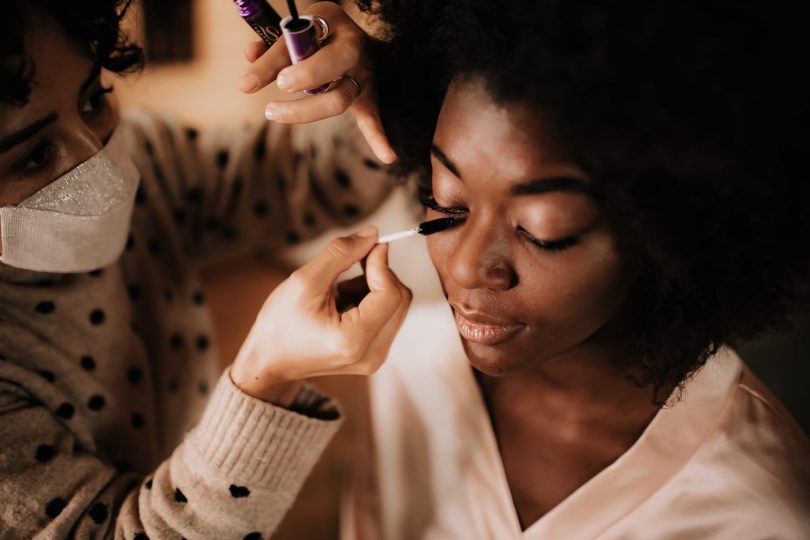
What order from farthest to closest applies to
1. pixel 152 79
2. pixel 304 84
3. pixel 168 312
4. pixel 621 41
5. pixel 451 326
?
pixel 152 79 → pixel 168 312 → pixel 451 326 → pixel 304 84 → pixel 621 41

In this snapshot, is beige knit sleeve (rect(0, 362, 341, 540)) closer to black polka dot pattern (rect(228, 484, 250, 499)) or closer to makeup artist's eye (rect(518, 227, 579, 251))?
black polka dot pattern (rect(228, 484, 250, 499))

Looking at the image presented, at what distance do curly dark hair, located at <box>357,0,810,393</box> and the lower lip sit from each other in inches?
6.5

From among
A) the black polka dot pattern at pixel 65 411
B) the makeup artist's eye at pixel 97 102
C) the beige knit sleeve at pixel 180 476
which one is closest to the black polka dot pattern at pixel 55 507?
the beige knit sleeve at pixel 180 476

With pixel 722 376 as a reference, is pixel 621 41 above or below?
above

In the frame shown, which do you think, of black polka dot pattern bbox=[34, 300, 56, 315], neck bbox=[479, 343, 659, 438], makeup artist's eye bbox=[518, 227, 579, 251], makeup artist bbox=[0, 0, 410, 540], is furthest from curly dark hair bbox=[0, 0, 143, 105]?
neck bbox=[479, 343, 659, 438]

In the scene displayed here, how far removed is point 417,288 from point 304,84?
66 centimetres

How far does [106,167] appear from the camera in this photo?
817 millimetres

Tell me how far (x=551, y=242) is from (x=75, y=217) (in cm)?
63

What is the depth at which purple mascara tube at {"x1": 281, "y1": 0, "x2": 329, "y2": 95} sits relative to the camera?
26.2 inches

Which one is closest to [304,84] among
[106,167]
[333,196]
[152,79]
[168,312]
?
[106,167]

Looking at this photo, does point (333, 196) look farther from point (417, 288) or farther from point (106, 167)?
point (106, 167)

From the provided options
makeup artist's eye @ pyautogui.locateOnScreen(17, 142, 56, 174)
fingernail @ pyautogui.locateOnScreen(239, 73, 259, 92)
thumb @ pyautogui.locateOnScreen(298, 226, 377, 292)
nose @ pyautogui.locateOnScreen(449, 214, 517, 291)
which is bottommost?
thumb @ pyautogui.locateOnScreen(298, 226, 377, 292)

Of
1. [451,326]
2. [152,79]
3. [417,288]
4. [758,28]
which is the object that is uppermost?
[758,28]

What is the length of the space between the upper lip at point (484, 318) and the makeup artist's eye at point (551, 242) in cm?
11
